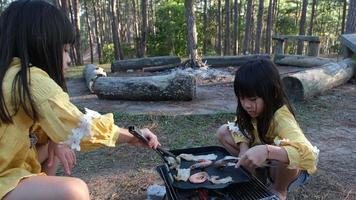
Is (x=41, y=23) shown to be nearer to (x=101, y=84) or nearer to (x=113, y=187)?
(x=113, y=187)

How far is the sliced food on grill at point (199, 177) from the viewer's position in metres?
1.88

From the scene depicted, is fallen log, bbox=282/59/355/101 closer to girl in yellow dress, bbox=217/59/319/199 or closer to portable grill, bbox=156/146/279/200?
girl in yellow dress, bbox=217/59/319/199

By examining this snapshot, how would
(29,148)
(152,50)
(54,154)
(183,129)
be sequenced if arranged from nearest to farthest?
(29,148) → (54,154) → (183,129) → (152,50)

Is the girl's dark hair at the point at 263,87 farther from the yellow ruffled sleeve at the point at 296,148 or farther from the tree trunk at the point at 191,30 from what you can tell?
the tree trunk at the point at 191,30

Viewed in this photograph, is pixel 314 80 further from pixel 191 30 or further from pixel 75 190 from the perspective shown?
pixel 75 190

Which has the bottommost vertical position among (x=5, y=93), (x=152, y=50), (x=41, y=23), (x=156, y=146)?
(x=152, y=50)

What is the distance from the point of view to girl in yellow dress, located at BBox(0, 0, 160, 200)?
1.65m

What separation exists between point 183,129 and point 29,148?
266 cm

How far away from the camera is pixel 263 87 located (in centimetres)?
222

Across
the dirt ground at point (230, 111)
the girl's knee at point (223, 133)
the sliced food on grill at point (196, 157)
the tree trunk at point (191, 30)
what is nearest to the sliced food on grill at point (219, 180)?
the sliced food on grill at point (196, 157)

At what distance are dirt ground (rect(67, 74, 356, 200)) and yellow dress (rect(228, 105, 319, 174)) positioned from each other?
2.58ft

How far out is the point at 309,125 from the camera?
4.57 metres

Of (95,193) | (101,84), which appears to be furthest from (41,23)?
(101,84)

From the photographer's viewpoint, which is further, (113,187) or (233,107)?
(233,107)
